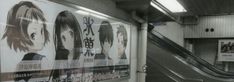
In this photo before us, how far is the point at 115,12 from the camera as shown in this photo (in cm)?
339

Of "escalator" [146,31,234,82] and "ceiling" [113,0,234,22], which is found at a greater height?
"ceiling" [113,0,234,22]

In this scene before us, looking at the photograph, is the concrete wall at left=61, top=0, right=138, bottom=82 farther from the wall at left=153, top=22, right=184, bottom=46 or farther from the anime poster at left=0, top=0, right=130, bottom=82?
the wall at left=153, top=22, right=184, bottom=46

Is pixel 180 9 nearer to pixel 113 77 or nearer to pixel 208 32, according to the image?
pixel 113 77

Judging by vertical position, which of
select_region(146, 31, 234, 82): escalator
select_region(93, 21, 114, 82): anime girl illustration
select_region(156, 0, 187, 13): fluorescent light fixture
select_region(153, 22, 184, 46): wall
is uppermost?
select_region(156, 0, 187, 13): fluorescent light fixture

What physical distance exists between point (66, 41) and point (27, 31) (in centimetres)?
52

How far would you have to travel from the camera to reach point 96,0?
116 inches

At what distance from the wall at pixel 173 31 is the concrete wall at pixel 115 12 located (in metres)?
4.03

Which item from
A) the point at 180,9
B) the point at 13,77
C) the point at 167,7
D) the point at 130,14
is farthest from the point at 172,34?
the point at 13,77

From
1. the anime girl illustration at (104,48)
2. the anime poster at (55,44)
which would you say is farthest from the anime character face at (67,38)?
the anime girl illustration at (104,48)

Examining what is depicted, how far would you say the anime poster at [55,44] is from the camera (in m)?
1.78

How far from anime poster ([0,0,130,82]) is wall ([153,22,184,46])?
4786mm

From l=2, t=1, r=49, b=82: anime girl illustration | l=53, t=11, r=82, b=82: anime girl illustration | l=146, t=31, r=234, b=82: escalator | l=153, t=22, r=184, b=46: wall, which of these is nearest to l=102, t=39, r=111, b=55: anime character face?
l=53, t=11, r=82, b=82: anime girl illustration

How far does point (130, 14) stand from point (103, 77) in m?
1.20

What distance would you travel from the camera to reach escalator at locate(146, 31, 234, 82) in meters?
5.35
